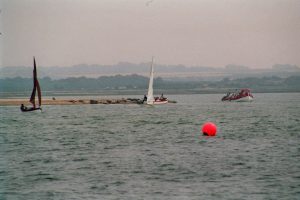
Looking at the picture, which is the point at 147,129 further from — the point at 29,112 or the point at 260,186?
the point at 29,112

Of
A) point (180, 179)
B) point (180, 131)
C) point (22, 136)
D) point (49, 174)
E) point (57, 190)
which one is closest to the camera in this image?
point (57, 190)

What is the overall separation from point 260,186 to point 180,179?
4.84 m

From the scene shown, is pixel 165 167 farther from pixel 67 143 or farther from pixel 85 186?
pixel 67 143

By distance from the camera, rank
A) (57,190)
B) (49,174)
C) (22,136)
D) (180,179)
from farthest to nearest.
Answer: (22,136)
(49,174)
(180,179)
(57,190)

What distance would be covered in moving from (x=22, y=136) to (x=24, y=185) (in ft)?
109

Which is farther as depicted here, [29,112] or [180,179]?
[29,112]

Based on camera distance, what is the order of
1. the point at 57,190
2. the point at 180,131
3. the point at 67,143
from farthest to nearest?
1. the point at 180,131
2. the point at 67,143
3. the point at 57,190

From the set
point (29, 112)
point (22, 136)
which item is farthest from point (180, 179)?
point (29, 112)

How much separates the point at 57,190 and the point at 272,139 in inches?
1278

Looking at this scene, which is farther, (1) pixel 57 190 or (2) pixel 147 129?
(2) pixel 147 129

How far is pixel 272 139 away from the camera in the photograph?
194ft

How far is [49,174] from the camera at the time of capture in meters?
37.2

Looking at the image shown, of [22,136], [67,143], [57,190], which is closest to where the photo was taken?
[57,190]

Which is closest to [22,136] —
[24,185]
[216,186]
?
[24,185]
